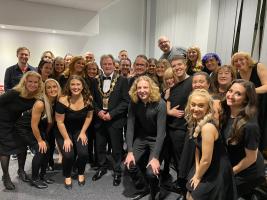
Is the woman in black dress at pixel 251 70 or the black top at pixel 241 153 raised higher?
the woman in black dress at pixel 251 70

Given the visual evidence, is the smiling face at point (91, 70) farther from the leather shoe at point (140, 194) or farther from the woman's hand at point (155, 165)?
the leather shoe at point (140, 194)

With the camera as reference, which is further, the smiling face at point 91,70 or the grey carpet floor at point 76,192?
the smiling face at point 91,70

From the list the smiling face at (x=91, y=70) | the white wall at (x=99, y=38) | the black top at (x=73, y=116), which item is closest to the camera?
the black top at (x=73, y=116)

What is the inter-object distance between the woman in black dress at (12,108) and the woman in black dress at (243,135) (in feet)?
6.44

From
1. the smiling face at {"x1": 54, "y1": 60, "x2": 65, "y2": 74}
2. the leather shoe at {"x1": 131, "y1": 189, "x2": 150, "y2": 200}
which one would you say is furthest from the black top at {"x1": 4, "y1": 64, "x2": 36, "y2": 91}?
the leather shoe at {"x1": 131, "y1": 189, "x2": 150, "y2": 200}

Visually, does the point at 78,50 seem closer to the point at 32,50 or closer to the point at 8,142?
the point at 32,50

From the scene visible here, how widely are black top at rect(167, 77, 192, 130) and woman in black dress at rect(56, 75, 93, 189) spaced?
3.30 ft

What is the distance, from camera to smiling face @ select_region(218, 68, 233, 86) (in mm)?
2461

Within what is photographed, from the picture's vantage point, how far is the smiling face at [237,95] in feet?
5.93

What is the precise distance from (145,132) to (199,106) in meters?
0.86

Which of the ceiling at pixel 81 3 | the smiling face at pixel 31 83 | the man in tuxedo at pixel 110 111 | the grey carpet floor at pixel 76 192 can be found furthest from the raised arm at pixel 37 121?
the ceiling at pixel 81 3

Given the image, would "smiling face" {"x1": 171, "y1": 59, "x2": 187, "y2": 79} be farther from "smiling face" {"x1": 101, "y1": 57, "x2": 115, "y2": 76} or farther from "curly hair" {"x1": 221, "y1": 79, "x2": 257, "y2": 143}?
"smiling face" {"x1": 101, "y1": 57, "x2": 115, "y2": 76}

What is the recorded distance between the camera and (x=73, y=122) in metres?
2.86

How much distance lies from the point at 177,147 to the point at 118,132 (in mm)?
813
